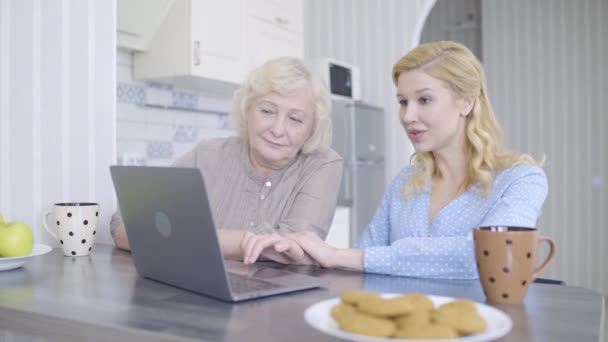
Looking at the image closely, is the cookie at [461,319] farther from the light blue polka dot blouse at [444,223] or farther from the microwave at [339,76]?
the microwave at [339,76]

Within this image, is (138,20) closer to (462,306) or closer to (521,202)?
(521,202)

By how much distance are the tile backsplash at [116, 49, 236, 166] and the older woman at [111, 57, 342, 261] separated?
1.36 m

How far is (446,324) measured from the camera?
2.30 feet

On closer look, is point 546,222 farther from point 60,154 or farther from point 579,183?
point 60,154

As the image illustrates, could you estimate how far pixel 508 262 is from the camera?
98 cm

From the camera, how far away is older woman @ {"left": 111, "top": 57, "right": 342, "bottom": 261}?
186 cm

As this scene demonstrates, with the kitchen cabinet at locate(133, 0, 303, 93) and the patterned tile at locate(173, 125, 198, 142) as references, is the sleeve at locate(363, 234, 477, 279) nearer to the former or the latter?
the kitchen cabinet at locate(133, 0, 303, 93)

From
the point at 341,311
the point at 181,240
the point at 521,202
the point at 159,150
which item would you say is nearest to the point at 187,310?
the point at 181,240

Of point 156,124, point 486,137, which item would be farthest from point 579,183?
point 486,137

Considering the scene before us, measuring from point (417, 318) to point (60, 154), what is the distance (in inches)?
51.8

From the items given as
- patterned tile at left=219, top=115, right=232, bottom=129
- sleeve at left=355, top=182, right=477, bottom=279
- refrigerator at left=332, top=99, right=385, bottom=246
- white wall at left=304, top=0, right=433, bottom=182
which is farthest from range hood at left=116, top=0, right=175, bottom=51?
sleeve at left=355, top=182, right=477, bottom=279

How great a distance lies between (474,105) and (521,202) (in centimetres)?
37

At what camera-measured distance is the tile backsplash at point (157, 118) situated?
327 cm

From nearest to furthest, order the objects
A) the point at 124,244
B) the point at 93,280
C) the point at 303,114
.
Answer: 1. the point at 93,280
2. the point at 124,244
3. the point at 303,114
